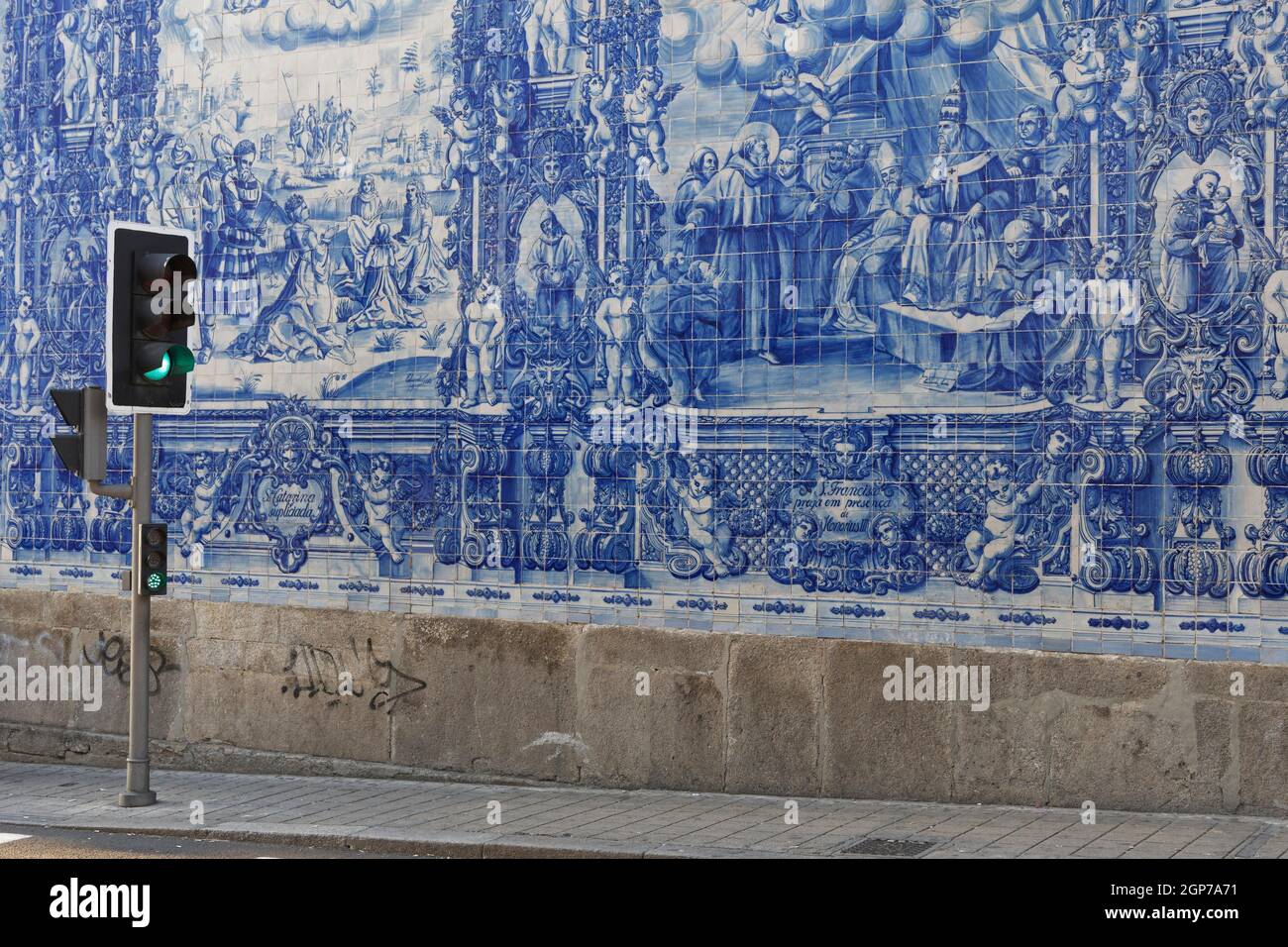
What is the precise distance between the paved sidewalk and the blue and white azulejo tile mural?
1027mm

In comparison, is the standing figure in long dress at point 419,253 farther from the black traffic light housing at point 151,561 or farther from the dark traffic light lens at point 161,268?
the black traffic light housing at point 151,561

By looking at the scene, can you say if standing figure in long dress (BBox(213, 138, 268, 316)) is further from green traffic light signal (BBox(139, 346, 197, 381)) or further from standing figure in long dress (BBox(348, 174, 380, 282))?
green traffic light signal (BBox(139, 346, 197, 381))

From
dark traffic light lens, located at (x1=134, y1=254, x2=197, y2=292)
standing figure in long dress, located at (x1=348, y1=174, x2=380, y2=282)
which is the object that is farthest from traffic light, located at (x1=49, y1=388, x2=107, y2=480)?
standing figure in long dress, located at (x1=348, y1=174, x2=380, y2=282)

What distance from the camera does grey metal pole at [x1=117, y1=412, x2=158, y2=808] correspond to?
10.1 metres

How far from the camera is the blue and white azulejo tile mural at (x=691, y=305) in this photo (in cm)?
917

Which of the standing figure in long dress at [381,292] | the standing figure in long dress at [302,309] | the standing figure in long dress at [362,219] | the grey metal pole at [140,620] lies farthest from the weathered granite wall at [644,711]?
the standing figure in long dress at [362,219]

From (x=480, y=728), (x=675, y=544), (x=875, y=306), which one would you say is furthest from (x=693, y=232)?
(x=480, y=728)

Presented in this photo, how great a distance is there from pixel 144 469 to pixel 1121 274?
19.1 feet

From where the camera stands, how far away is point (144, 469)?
33.2 ft

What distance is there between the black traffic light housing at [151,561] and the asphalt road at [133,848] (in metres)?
1.47

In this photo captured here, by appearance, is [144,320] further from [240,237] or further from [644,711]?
[644,711]

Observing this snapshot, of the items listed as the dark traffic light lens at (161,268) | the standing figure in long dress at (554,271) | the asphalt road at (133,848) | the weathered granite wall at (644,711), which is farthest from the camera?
the standing figure in long dress at (554,271)

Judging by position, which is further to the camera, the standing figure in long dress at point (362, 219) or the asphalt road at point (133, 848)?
the standing figure in long dress at point (362, 219)
